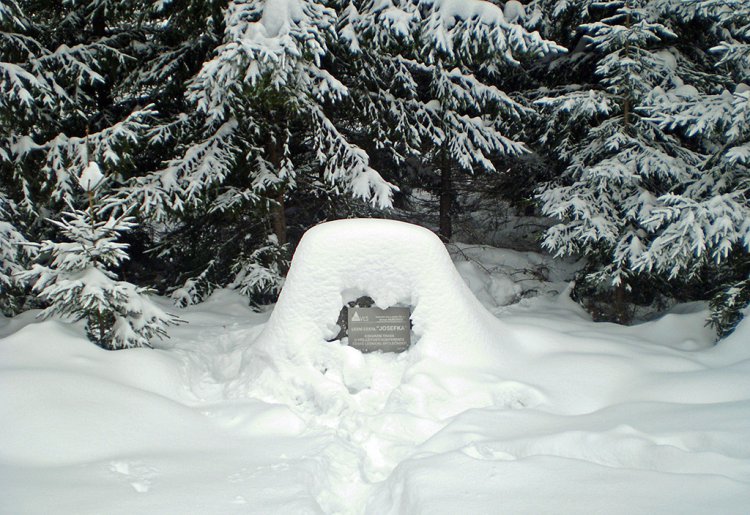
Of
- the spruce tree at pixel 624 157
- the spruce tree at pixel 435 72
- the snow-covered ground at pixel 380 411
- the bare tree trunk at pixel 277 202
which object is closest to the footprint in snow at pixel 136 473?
the snow-covered ground at pixel 380 411

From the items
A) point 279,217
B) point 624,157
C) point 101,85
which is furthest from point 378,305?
point 101,85

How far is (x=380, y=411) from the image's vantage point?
171 inches

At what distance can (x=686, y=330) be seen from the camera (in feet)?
19.3

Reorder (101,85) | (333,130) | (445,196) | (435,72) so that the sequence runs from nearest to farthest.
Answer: (333,130), (435,72), (101,85), (445,196)

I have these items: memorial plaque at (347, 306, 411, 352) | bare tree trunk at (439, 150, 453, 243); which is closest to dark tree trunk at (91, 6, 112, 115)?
memorial plaque at (347, 306, 411, 352)

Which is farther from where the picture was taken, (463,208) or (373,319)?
(463,208)

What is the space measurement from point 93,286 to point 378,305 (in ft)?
9.02

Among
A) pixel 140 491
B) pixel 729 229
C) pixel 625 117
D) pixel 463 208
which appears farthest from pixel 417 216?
pixel 140 491

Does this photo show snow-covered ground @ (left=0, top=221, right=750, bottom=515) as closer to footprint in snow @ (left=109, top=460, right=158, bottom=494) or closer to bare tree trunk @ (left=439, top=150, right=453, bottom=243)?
footprint in snow @ (left=109, top=460, right=158, bottom=494)

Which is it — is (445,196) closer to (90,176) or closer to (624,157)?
→ (624,157)

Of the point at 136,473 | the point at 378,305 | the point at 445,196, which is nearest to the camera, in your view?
the point at 136,473

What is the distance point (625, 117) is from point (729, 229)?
2.35 meters

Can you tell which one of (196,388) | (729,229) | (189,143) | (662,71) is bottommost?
(196,388)

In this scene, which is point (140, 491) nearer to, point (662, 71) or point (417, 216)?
point (662, 71)
